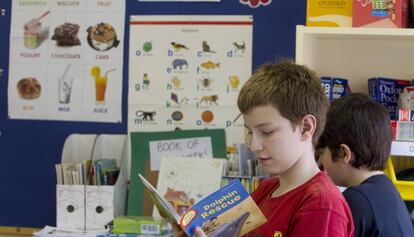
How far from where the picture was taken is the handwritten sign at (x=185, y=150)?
7.97ft

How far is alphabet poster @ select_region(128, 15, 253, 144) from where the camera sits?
242 cm

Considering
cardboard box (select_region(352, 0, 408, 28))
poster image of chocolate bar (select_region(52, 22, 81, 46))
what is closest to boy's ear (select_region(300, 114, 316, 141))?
cardboard box (select_region(352, 0, 408, 28))

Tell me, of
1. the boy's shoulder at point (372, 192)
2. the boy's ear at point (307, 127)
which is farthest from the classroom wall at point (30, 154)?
the boy's ear at point (307, 127)

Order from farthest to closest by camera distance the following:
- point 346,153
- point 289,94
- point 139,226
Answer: point 139,226
point 346,153
point 289,94

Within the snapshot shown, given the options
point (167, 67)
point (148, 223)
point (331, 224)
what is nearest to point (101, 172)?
point (148, 223)

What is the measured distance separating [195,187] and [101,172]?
0.35 metres

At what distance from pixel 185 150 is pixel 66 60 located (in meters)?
0.60

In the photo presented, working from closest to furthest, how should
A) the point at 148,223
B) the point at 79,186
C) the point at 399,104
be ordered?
the point at 399,104, the point at 148,223, the point at 79,186

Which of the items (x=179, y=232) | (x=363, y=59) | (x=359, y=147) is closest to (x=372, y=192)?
(x=359, y=147)

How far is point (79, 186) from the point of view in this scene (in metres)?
2.33

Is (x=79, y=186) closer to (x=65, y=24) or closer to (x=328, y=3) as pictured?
(x=65, y=24)

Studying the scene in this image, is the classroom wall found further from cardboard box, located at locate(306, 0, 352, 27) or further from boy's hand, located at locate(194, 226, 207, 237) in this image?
boy's hand, located at locate(194, 226, 207, 237)

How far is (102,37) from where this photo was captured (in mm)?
2527

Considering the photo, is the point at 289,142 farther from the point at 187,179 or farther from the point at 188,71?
the point at 188,71
